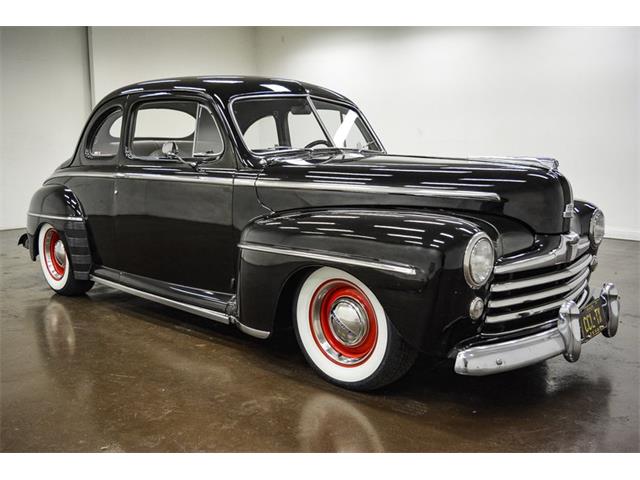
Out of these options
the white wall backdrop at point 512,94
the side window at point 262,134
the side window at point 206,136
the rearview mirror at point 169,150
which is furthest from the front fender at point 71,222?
the white wall backdrop at point 512,94

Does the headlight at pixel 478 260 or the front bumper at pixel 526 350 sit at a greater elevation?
the headlight at pixel 478 260

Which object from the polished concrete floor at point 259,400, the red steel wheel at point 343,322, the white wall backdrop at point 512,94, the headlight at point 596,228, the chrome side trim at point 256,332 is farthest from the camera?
the white wall backdrop at point 512,94

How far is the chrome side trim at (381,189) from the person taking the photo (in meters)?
3.02

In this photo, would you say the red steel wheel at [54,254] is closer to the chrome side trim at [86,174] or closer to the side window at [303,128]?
the chrome side trim at [86,174]

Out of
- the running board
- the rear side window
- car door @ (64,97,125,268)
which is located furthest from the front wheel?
car door @ (64,97,125,268)

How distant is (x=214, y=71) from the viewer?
1188 centimetres

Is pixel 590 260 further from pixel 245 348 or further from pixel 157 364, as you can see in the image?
pixel 157 364

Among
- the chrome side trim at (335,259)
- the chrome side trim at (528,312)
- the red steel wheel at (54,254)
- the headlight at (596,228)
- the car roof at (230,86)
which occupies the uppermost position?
the car roof at (230,86)

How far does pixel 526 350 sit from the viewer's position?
2760 mm

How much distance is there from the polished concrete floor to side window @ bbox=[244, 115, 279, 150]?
126 cm

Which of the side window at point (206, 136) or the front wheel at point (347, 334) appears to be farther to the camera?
the side window at point (206, 136)

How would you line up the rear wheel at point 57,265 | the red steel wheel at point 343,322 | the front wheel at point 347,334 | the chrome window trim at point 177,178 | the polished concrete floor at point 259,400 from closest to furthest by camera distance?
the polished concrete floor at point 259,400
the front wheel at point 347,334
the red steel wheel at point 343,322
the chrome window trim at point 177,178
the rear wheel at point 57,265

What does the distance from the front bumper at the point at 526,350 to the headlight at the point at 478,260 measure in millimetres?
303
